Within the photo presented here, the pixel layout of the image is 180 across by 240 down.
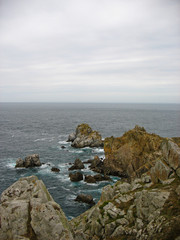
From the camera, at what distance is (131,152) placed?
58.8m

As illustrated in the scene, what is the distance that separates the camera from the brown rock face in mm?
56156

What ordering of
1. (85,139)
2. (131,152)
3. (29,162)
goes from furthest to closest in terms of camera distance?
(85,139)
(29,162)
(131,152)

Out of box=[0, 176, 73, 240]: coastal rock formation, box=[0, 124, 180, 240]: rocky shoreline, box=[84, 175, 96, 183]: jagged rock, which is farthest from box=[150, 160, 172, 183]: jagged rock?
box=[84, 175, 96, 183]: jagged rock

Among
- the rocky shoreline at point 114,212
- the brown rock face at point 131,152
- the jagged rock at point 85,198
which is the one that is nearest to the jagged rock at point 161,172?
the rocky shoreline at point 114,212

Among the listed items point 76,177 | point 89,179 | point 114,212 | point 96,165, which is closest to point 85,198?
point 89,179

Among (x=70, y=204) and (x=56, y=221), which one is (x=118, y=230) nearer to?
(x=56, y=221)

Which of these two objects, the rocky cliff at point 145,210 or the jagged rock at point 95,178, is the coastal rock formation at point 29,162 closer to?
the jagged rock at point 95,178

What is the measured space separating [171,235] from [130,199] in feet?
28.2

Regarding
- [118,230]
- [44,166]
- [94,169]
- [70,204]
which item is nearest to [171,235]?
[118,230]

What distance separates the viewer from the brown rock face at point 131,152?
56.2 metres

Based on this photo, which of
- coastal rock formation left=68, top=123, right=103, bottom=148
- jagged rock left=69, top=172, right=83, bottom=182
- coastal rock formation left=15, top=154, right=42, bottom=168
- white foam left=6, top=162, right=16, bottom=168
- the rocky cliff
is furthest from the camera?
coastal rock formation left=68, top=123, right=103, bottom=148

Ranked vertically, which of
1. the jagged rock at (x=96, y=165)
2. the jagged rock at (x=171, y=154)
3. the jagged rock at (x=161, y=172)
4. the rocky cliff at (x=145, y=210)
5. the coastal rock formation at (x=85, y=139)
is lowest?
the jagged rock at (x=96, y=165)

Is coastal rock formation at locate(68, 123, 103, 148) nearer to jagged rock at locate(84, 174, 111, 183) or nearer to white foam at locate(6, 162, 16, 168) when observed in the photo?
white foam at locate(6, 162, 16, 168)

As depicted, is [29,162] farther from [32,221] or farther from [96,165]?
[32,221]
